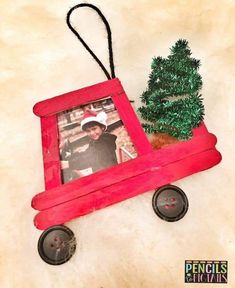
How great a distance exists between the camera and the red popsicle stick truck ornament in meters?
0.79

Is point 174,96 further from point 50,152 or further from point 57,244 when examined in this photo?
point 57,244


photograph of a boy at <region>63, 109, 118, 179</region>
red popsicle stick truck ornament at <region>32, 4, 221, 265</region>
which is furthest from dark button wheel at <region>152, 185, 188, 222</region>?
photograph of a boy at <region>63, 109, 118, 179</region>

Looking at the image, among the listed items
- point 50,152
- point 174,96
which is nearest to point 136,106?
point 174,96

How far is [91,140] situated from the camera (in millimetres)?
838

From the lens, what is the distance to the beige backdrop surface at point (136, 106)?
0.79 meters

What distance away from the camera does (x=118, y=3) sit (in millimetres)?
1015

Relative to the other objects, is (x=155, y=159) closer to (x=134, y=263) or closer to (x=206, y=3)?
(x=134, y=263)

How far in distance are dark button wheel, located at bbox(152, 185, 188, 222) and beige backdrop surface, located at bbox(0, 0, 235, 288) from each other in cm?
1

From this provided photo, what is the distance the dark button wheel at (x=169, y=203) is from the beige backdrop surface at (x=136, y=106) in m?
0.01

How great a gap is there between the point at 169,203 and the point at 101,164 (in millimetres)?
153
